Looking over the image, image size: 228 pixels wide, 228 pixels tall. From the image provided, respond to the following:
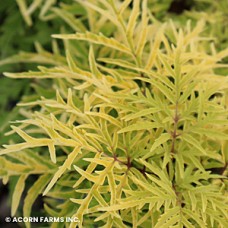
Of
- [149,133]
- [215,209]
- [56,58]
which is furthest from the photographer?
[56,58]

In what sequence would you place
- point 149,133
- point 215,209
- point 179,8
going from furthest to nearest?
1. point 179,8
2. point 149,133
3. point 215,209

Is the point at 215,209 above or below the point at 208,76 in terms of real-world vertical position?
below

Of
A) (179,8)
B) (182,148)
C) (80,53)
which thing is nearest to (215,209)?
(182,148)

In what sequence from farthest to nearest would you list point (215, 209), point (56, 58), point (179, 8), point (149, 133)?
point (179, 8), point (56, 58), point (149, 133), point (215, 209)

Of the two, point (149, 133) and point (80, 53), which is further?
point (80, 53)

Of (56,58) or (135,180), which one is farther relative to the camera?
(56,58)

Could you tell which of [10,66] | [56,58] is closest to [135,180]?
[56,58]

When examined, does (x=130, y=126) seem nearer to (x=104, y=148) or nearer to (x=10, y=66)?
(x=104, y=148)

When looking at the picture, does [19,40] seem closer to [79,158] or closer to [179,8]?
[179,8]

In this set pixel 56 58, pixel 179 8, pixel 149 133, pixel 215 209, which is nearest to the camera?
pixel 215 209

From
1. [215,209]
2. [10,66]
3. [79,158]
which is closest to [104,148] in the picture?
[79,158]
